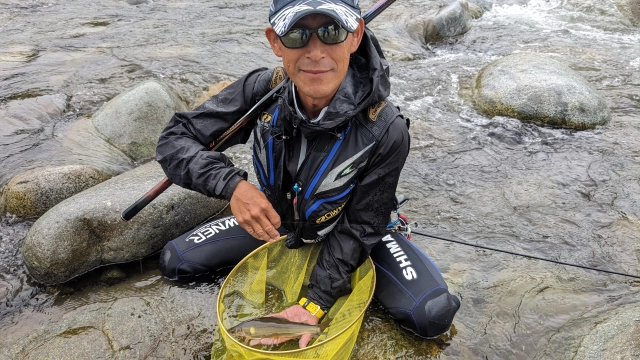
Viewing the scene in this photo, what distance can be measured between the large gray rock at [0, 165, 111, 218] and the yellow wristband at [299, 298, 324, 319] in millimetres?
3304

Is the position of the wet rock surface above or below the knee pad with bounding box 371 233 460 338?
below

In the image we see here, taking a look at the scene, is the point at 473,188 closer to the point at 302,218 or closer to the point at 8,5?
the point at 302,218

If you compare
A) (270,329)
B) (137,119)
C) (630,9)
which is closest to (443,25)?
(630,9)

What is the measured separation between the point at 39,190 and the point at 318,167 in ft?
11.5

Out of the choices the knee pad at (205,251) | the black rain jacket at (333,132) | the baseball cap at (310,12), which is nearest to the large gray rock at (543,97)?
the black rain jacket at (333,132)

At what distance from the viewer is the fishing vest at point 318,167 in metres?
3.32

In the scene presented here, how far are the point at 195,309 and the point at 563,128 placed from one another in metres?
6.24

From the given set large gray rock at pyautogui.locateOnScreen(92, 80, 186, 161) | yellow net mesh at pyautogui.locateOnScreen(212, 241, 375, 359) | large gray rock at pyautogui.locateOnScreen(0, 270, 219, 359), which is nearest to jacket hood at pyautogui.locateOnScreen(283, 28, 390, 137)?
yellow net mesh at pyautogui.locateOnScreen(212, 241, 375, 359)

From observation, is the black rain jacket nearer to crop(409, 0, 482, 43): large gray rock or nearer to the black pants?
the black pants

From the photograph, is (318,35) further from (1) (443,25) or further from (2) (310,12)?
(1) (443,25)

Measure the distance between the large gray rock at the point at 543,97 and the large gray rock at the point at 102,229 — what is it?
5311mm

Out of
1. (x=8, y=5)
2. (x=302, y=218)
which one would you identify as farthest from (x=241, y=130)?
(x=8, y=5)

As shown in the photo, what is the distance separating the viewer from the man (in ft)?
9.72

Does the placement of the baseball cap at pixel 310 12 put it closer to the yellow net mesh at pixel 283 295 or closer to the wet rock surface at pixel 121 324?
the yellow net mesh at pixel 283 295
